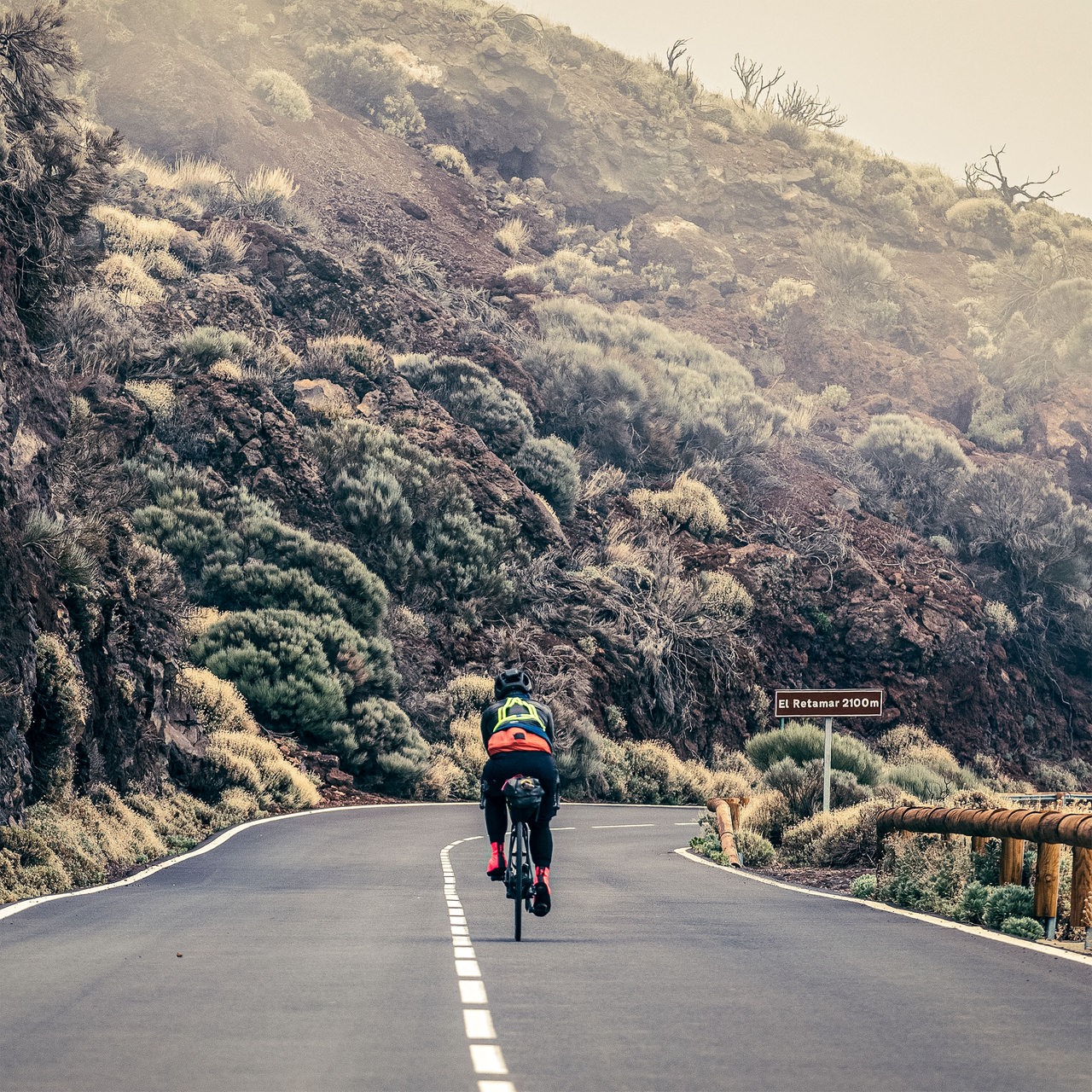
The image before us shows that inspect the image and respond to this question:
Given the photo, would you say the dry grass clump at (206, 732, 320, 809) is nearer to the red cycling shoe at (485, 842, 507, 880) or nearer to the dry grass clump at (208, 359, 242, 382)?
the dry grass clump at (208, 359, 242, 382)

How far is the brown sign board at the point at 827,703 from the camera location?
25.6 metres

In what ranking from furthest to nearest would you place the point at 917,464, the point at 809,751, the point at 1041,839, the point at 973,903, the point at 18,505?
the point at 917,464, the point at 809,751, the point at 18,505, the point at 973,903, the point at 1041,839

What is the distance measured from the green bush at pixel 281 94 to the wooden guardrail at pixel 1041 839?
6656cm

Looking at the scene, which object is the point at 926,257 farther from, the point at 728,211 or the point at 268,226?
the point at 268,226

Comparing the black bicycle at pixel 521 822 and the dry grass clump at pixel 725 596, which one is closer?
the black bicycle at pixel 521 822

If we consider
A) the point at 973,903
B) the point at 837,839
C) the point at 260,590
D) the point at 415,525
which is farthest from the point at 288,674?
the point at 973,903

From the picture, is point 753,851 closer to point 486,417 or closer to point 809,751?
point 809,751

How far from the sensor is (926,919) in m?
14.1

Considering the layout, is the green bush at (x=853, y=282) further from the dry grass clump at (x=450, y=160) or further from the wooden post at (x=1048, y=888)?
the wooden post at (x=1048, y=888)

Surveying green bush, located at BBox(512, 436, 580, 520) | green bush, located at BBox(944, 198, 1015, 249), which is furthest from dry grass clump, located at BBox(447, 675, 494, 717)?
green bush, located at BBox(944, 198, 1015, 249)

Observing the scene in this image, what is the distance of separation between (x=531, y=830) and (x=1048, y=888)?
398 centimetres

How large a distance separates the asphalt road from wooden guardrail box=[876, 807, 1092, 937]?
2.74 feet

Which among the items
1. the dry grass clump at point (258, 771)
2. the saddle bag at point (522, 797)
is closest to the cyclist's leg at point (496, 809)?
the saddle bag at point (522, 797)

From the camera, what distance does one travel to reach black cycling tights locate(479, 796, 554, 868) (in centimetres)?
1220
